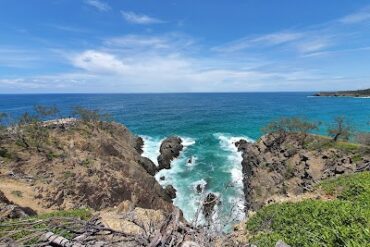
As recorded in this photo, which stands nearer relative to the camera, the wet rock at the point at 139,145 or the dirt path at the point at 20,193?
the dirt path at the point at 20,193

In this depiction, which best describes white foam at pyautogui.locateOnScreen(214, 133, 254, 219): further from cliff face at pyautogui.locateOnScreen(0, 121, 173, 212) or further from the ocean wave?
cliff face at pyautogui.locateOnScreen(0, 121, 173, 212)

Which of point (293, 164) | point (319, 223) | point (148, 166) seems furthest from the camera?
point (148, 166)

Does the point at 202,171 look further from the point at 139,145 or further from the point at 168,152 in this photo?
the point at 139,145

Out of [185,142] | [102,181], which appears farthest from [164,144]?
[102,181]

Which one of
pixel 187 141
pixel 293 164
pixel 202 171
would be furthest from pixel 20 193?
pixel 187 141

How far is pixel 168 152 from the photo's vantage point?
241ft

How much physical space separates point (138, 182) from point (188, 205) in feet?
34.5

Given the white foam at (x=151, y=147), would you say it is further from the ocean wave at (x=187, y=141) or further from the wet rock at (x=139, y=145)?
the ocean wave at (x=187, y=141)

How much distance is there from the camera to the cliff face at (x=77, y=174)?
105ft

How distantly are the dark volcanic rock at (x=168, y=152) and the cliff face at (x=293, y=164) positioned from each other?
1913 centimetres

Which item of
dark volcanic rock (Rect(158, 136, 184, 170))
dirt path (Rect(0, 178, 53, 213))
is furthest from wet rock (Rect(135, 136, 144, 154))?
dirt path (Rect(0, 178, 53, 213))

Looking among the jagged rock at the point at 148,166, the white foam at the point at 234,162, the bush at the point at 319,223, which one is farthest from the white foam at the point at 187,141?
the bush at the point at 319,223

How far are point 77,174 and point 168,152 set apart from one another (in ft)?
127

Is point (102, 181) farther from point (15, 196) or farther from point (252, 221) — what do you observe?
point (252, 221)
